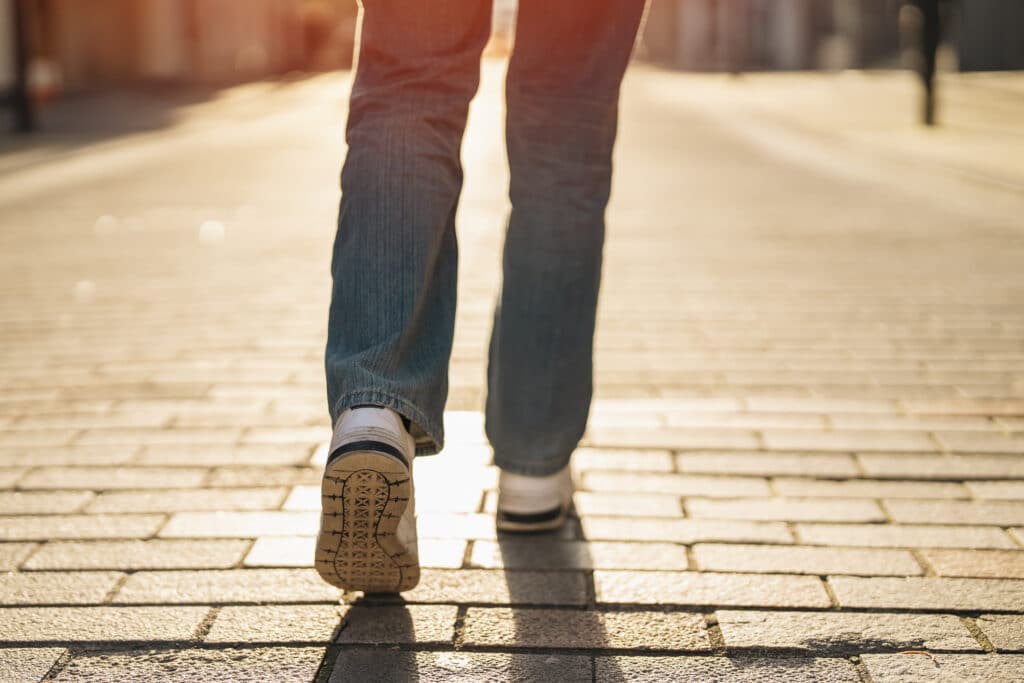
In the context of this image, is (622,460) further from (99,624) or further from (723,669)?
(99,624)

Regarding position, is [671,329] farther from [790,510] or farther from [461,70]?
[461,70]

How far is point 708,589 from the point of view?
1.88m

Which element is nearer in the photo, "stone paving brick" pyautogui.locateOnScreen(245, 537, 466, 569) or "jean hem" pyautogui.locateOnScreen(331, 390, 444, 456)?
"jean hem" pyautogui.locateOnScreen(331, 390, 444, 456)

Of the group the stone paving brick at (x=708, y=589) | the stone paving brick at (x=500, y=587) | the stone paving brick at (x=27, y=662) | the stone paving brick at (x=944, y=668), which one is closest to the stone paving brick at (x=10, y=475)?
the stone paving brick at (x=27, y=662)

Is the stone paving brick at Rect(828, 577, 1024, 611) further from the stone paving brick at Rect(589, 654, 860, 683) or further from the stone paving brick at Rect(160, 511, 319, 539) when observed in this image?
the stone paving brick at Rect(160, 511, 319, 539)

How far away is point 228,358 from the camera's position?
3643 millimetres

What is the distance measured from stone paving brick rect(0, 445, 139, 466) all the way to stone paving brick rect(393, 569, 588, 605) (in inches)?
37.7

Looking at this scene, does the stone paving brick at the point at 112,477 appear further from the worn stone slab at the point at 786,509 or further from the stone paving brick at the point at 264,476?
the worn stone slab at the point at 786,509

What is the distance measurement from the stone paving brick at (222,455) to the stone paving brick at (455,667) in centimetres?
97

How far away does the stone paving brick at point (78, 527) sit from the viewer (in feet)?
7.02

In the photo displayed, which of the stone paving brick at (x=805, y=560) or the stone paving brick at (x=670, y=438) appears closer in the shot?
the stone paving brick at (x=805, y=560)

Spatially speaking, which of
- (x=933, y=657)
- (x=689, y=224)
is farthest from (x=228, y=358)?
(x=689, y=224)

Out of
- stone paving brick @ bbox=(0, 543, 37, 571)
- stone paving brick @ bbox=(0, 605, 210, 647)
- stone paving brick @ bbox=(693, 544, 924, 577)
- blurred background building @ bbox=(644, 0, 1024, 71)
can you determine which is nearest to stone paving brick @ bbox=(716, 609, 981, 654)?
stone paving brick @ bbox=(693, 544, 924, 577)

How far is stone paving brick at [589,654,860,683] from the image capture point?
62.1 inches
